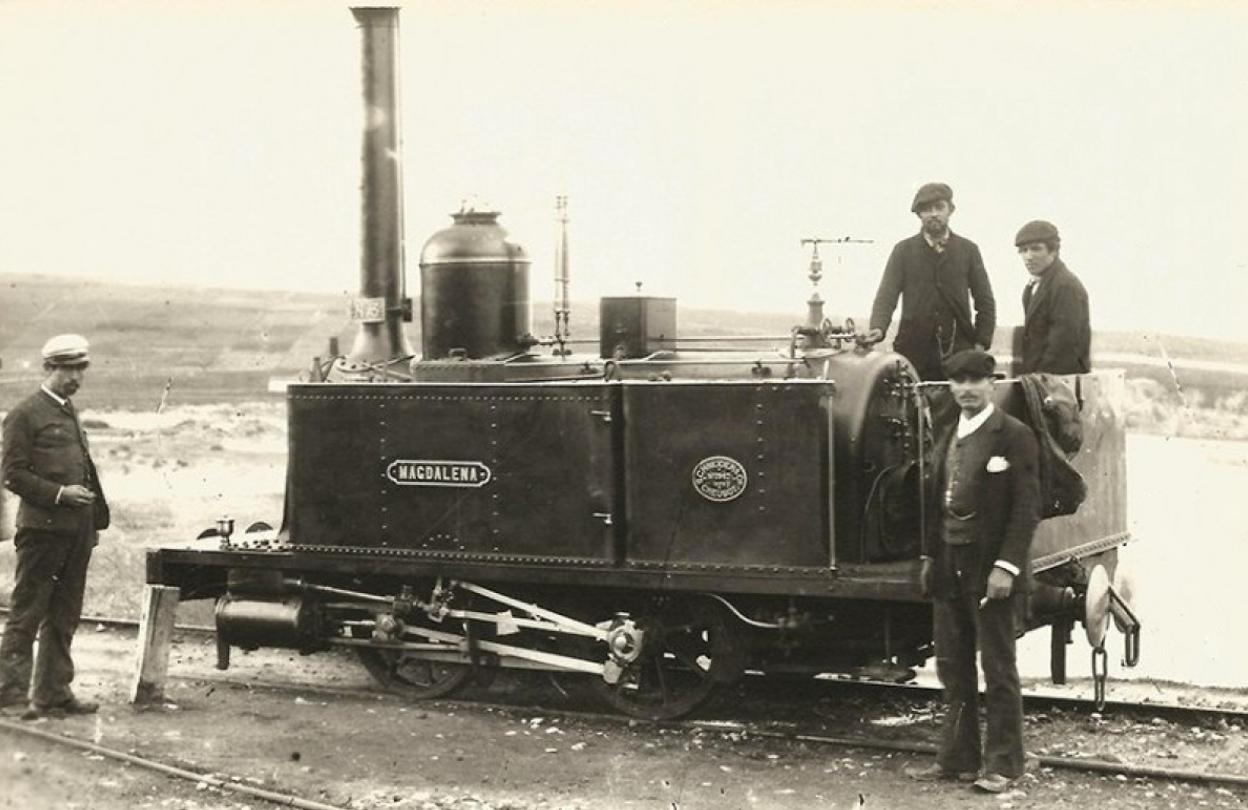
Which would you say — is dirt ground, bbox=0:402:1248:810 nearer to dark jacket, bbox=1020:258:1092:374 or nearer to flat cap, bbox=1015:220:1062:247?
dark jacket, bbox=1020:258:1092:374

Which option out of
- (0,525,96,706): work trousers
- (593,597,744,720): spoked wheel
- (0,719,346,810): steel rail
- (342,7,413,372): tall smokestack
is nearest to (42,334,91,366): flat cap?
(0,525,96,706): work trousers

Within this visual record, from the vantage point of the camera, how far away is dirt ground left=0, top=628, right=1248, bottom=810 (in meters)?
5.70

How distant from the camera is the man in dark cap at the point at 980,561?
Answer: 5.62m

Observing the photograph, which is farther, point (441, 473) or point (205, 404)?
point (205, 404)

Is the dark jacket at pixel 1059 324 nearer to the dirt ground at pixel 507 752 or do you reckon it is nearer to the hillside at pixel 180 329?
the dirt ground at pixel 507 752

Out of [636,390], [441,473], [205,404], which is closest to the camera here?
[636,390]

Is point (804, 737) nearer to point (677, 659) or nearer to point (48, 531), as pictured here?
point (677, 659)

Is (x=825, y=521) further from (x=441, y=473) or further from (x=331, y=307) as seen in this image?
(x=331, y=307)

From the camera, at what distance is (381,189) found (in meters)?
9.68

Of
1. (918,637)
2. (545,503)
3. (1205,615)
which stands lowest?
(1205,615)

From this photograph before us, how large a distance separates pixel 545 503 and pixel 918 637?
6.27 ft

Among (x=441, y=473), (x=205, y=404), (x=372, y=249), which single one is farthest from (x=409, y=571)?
(x=205, y=404)

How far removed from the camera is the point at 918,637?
22.0 feet

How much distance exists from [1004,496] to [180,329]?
14297 millimetres
